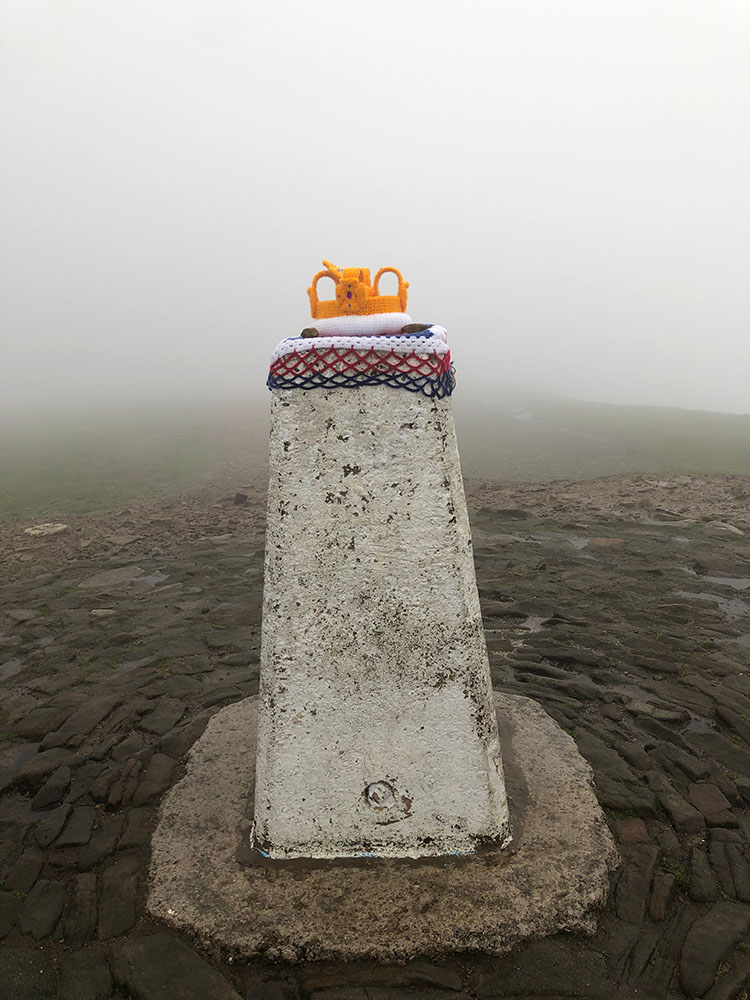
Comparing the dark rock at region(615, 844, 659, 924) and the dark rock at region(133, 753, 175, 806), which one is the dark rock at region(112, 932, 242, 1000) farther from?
the dark rock at region(615, 844, 659, 924)

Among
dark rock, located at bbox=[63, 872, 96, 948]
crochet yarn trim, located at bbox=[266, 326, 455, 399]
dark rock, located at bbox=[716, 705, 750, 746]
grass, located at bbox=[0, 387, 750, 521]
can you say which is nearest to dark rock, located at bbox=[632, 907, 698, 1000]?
dark rock, located at bbox=[716, 705, 750, 746]

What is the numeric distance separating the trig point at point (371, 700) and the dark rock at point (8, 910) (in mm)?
770

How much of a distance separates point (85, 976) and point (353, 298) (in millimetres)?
3636

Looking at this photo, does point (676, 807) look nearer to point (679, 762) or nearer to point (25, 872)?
point (679, 762)

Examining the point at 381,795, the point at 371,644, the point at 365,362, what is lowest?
the point at 381,795

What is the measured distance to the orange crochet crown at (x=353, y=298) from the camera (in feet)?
10.6

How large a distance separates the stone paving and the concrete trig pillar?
690mm

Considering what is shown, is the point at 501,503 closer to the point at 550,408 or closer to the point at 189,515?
the point at 189,515

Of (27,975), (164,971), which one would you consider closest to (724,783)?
(164,971)

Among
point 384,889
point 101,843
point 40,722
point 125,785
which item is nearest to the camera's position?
point 384,889

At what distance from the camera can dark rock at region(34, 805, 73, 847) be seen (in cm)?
396

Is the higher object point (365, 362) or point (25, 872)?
point (365, 362)

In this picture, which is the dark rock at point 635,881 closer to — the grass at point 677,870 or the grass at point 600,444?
the grass at point 677,870

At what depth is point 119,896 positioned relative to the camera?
3404mm
